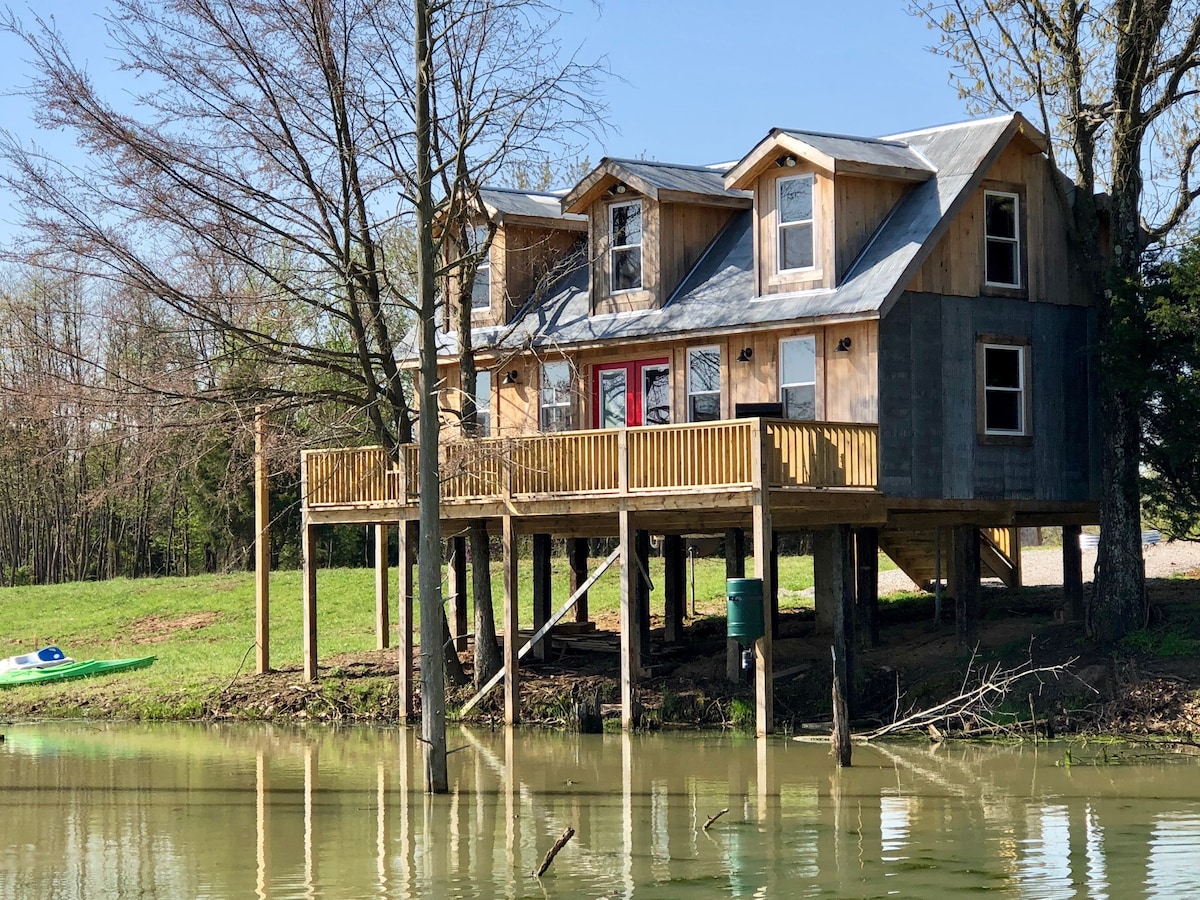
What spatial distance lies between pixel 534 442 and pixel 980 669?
299 inches

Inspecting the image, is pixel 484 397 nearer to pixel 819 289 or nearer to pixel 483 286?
pixel 483 286

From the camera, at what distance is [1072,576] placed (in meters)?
28.1

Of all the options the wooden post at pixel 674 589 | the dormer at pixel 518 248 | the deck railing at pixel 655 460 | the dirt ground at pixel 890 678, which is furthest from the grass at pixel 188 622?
the dormer at pixel 518 248

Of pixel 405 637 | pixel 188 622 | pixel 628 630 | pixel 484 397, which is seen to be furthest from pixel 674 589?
pixel 188 622

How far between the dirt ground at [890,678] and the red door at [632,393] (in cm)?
403

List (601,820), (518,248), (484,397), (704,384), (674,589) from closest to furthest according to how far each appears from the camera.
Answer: (601,820), (704,384), (518,248), (674,589), (484,397)

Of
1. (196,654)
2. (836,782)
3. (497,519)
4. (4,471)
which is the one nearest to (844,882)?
(836,782)

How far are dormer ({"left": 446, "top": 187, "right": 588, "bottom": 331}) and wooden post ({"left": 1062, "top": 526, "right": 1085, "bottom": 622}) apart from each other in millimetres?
10340

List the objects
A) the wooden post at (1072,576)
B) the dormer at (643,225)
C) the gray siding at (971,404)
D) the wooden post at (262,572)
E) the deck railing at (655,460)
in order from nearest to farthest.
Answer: the deck railing at (655,460) → the gray siding at (971,404) → the wooden post at (1072,576) → the dormer at (643,225) → the wooden post at (262,572)

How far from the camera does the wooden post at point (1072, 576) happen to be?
91.5ft

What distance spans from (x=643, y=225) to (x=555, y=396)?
11.6 feet

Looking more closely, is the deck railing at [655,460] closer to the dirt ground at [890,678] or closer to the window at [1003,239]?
the dirt ground at [890,678]

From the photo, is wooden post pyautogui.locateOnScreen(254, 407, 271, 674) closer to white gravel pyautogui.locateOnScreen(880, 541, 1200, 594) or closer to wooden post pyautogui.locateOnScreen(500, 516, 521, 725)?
wooden post pyautogui.locateOnScreen(500, 516, 521, 725)

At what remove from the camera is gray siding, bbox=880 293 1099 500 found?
2516 cm
